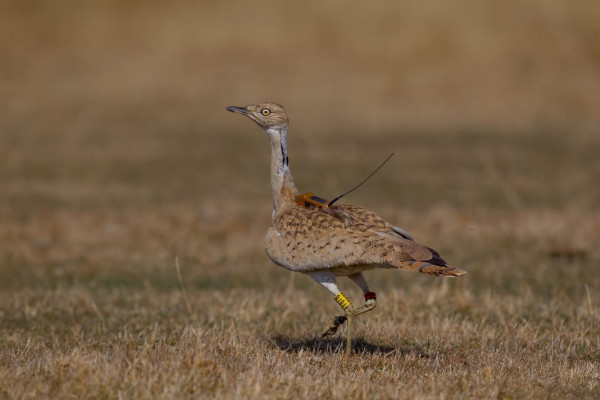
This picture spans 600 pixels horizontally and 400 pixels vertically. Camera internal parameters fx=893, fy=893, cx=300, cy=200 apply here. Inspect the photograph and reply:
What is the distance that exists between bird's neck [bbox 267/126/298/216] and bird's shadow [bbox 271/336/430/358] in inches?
43.2

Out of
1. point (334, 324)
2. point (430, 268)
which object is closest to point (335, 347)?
point (334, 324)

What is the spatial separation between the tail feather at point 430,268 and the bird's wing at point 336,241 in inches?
2.1

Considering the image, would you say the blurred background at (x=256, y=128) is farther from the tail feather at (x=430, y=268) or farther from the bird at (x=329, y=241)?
the tail feather at (x=430, y=268)

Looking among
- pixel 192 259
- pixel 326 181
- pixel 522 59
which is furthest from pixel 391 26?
pixel 192 259

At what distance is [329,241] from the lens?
6.03 meters

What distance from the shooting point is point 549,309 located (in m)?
8.87

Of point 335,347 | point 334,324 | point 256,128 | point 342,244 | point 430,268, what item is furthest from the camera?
point 256,128

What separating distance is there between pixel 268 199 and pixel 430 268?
36.5 feet

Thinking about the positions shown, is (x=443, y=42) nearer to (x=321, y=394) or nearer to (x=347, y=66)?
(x=347, y=66)

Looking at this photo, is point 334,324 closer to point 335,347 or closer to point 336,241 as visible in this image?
point 335,347

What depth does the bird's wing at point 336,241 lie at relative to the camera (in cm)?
586

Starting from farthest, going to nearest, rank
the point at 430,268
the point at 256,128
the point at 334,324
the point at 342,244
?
the point at 256,128, the point at 334,324, the point at 342,244, the point at 430,268

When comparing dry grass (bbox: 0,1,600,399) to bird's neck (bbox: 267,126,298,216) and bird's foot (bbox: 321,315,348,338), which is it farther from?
bird's neck (bbox: 267,126,298,216)

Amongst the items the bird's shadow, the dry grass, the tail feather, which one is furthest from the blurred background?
the tail feather
